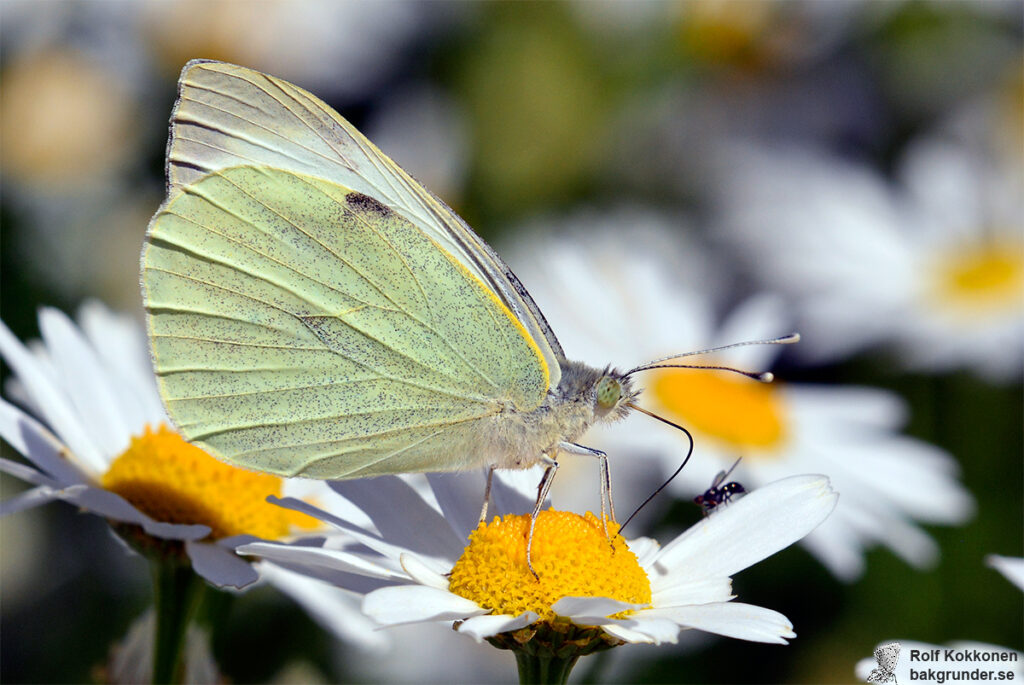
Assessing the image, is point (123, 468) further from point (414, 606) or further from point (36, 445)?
point (414, 606)

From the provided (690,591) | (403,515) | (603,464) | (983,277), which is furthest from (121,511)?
(983,277)

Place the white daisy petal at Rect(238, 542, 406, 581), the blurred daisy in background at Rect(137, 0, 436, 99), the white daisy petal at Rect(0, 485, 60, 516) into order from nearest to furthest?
the white daisy petal at Rect(238, 542, 406, 581) < the white daisy petal at Rect(0, 485, 60, 516) < the blurred daisy in background at Rect(137, 0, 436, 99)

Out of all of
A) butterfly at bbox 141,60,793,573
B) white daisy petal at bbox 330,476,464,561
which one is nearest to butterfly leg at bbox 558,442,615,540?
butterfly at bbox 141,60,793,573

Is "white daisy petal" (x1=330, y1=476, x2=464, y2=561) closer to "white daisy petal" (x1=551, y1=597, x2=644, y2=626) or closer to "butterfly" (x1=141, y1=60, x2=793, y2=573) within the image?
"butterfly" (x1=141, y1=60, x2=793, y2=573)

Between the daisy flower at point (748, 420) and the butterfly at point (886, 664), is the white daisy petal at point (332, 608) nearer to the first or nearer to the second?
the daisy flower at point (748, 420)

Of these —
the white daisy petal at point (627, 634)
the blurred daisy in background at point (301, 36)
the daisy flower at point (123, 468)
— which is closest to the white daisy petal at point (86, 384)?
the daisy flower at point (123, 468)

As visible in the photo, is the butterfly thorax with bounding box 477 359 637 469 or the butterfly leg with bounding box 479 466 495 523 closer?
the butterfly leg with bounding box 479 466 495 523

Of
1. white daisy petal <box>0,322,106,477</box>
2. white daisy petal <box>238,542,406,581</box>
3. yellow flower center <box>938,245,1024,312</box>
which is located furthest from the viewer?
yellow flower center <box>938,245,1024,312</box>
